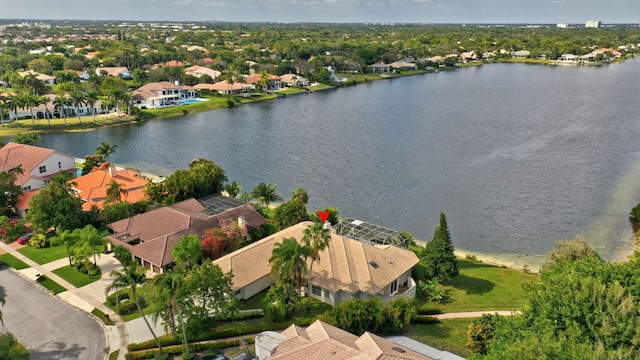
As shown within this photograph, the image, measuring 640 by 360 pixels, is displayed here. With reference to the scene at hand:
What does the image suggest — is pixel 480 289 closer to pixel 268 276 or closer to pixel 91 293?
pixel 268 276

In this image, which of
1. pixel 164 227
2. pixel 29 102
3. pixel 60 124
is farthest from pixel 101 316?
pixel 60 124

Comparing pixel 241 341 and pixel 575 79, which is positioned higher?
pixel 575 79

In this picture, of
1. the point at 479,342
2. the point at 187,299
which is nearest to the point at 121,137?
the point at 187,299

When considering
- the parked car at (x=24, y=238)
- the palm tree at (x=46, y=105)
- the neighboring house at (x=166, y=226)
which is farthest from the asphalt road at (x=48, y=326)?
the palm tree at (x=46, y=105)

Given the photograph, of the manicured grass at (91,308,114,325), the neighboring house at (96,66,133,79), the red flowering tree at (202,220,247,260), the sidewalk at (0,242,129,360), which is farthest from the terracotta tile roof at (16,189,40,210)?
the neighboring house at (96,66,133,79)

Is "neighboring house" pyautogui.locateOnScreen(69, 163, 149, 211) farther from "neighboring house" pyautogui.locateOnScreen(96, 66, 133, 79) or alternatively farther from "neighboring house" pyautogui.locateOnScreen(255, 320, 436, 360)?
"neighboring house" pyautogui.locateOnScreen(96, 66, 133, 79)

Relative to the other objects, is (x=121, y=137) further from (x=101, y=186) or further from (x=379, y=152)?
(x=379, y=152)
